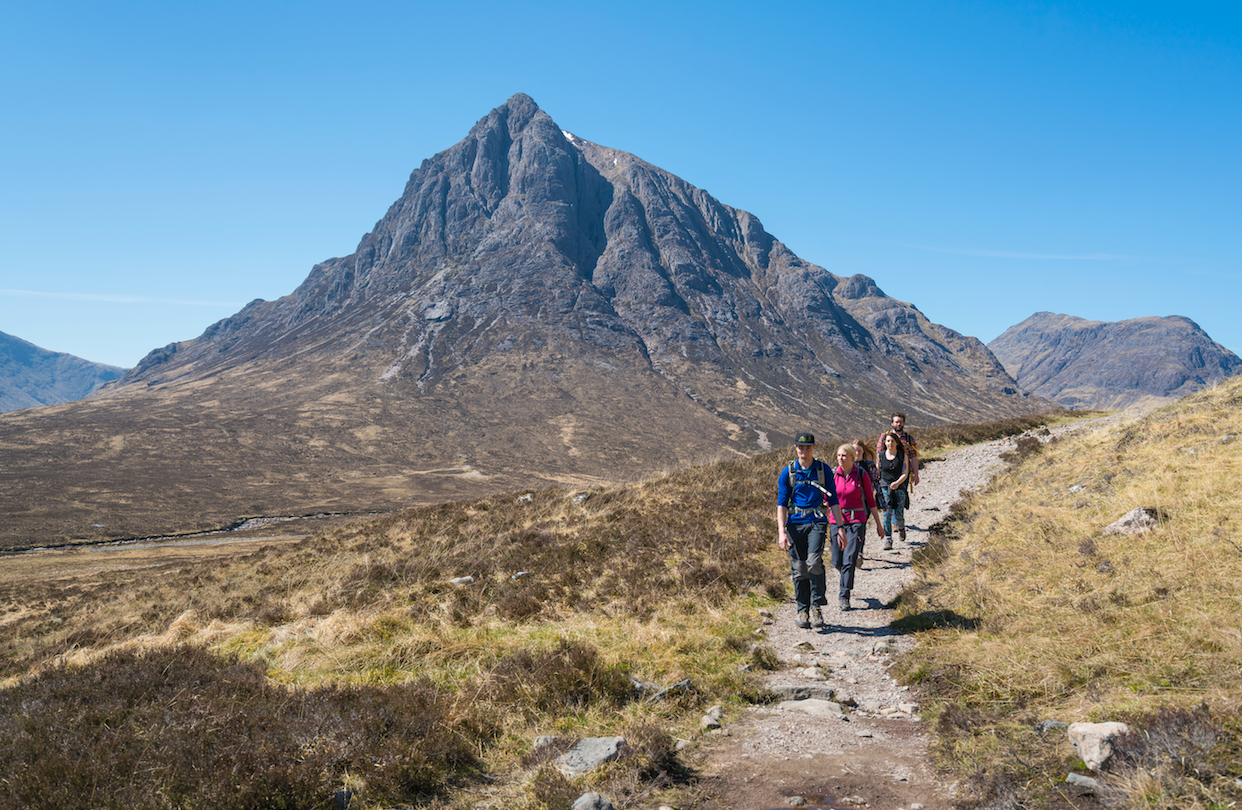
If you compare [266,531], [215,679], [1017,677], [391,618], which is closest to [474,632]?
[391,618]

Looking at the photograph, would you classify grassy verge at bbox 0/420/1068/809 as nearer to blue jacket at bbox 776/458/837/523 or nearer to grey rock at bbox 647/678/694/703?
grey rock at bbox 647/678/694/703

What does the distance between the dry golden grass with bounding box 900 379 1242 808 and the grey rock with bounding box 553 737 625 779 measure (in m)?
2.53

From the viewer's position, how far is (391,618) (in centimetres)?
903

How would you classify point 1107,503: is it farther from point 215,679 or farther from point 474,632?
point 215,679

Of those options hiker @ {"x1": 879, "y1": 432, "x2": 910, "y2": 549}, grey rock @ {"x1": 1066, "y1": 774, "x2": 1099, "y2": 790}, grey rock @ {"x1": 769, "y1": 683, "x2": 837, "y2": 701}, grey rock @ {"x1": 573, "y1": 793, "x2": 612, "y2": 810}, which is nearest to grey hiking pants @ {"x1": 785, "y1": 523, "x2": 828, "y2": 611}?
grey rock @ {"x1": 769, "y1": 683, "x2": 837, "y2": 701}

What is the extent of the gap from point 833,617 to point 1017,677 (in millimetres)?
3375

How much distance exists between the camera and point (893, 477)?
12.2m

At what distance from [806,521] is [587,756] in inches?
181

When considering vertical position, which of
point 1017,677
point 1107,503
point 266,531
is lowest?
point 266,531

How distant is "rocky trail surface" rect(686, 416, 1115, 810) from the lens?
4.18 metres

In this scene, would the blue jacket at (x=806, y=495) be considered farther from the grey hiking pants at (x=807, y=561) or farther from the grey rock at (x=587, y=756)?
the grey rock at (x=587, y=756)

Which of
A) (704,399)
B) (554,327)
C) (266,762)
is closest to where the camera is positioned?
(266,762)

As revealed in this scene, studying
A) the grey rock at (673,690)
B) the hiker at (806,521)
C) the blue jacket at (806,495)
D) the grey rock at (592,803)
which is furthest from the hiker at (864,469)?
the grey rock at (592,803)

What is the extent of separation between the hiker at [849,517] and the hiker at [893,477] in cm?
346
